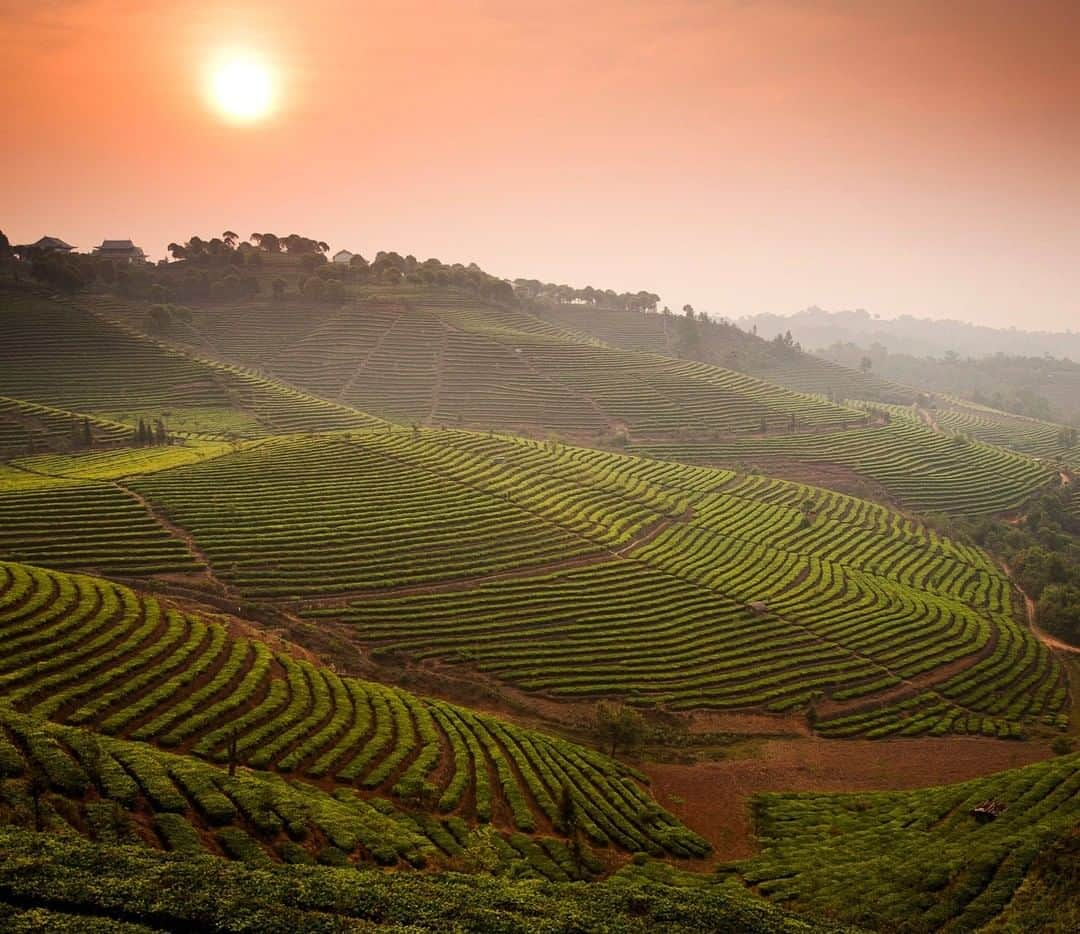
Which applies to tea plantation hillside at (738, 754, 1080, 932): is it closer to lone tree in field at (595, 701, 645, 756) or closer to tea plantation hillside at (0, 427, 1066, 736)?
lone tree in field at (595, 701, 645, 756)

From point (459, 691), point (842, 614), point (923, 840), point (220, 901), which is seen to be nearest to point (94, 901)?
point (220, 901)

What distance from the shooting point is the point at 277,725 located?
36.0 metres

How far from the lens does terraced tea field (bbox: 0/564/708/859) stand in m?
32.8

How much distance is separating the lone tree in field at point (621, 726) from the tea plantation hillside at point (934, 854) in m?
7.62

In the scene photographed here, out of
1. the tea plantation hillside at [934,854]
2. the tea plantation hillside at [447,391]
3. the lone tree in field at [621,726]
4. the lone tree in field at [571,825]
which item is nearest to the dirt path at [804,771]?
the tea plantation hillside at [934,854]

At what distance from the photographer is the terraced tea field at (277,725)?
108 ft

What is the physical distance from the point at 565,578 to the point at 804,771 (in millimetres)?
24367

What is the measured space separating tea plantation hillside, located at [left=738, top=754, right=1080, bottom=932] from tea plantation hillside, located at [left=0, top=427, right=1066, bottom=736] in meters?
12.0

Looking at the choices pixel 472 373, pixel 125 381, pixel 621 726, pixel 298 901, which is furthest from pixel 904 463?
pixel 125 381

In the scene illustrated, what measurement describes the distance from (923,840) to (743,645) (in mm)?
25341

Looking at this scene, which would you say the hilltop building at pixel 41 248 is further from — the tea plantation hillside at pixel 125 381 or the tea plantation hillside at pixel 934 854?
the tea plantation hillside at pixel 934 854

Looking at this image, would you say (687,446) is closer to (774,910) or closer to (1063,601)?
(1063,601)

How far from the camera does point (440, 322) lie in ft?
510

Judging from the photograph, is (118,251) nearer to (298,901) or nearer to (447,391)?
(447,391)
